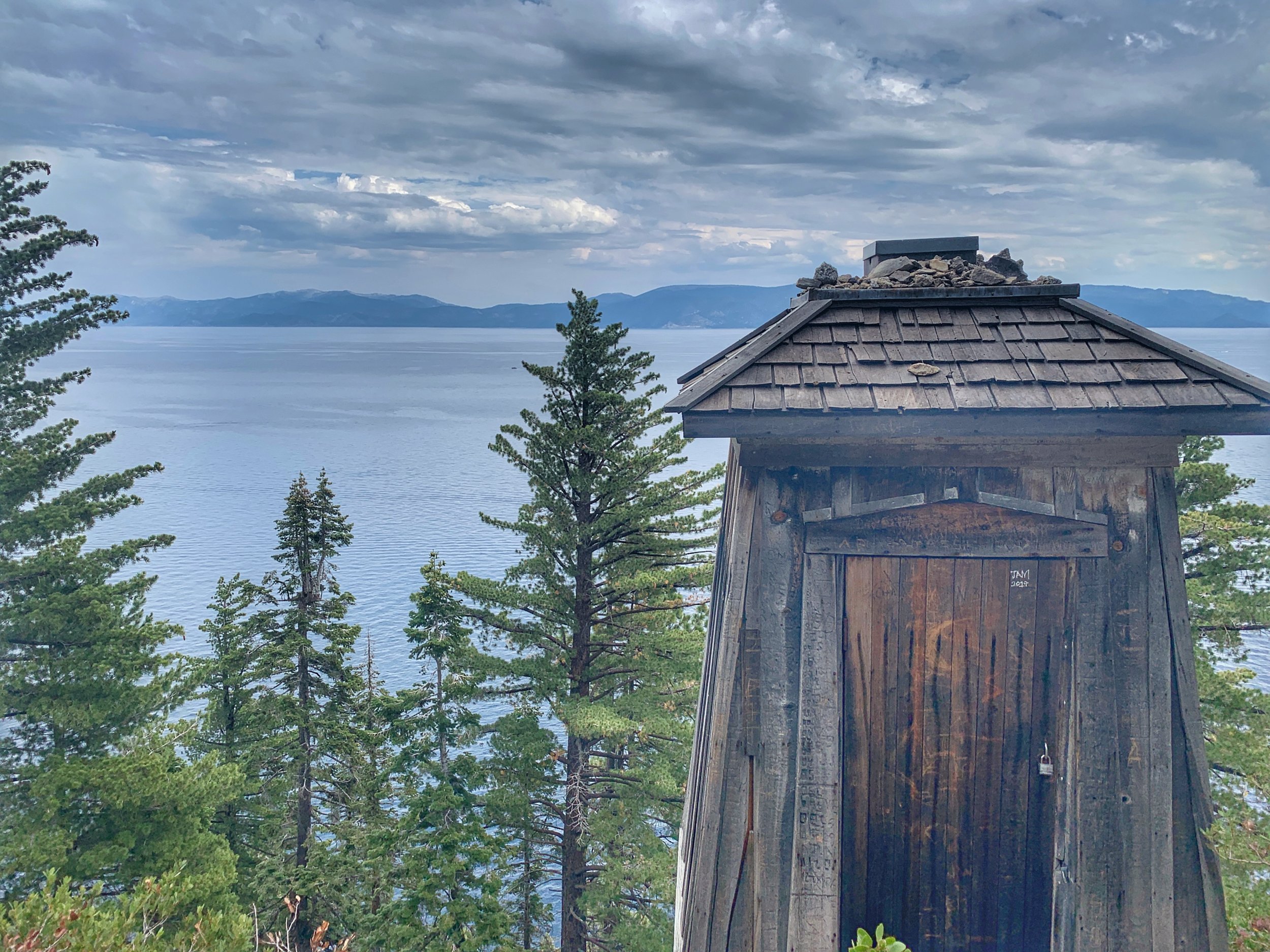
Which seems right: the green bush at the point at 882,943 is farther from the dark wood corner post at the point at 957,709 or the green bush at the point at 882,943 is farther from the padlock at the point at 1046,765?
the padlock at the point at 1046,765

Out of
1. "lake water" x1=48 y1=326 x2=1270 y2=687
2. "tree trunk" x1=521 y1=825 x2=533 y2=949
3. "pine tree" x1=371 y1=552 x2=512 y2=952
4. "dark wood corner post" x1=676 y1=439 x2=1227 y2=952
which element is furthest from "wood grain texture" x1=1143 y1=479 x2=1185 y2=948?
"lake water" x1=48 y1=326 x2=1270 y2=687

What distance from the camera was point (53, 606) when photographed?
12297 millimetres

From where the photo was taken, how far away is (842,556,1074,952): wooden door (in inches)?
169

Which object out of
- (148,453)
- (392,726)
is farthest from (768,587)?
(148,453)

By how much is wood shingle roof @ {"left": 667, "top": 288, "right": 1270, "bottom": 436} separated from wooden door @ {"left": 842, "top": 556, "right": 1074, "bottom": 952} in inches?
33.7

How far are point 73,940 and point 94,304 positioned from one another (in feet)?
36.3

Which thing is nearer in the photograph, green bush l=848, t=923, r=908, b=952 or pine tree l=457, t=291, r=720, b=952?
green bush l=848, t=923, r=908, b=952

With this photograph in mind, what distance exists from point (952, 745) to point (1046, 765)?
0.46m

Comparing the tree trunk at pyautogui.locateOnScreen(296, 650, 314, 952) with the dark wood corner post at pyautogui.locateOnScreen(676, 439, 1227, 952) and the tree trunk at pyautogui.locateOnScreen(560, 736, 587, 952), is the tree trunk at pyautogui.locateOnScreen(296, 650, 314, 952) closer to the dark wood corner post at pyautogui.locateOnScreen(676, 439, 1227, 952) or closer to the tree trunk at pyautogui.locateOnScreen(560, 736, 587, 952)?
the tree trunk at pyautogui.locateOnScreen(560, 736, 587, 952)

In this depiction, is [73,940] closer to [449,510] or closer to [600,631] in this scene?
[600,631]

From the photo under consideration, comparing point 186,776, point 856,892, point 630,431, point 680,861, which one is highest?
point 630,431

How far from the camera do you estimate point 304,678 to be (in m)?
17.5

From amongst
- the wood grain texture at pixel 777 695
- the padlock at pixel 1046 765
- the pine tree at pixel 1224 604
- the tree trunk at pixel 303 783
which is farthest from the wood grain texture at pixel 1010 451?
the tree trunk at pixel 303 783

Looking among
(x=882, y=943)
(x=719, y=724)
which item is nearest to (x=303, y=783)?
(x=719, y=724)
